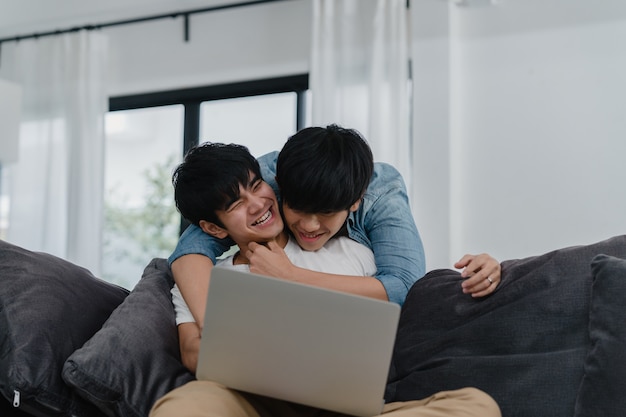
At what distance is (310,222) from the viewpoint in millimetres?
1873

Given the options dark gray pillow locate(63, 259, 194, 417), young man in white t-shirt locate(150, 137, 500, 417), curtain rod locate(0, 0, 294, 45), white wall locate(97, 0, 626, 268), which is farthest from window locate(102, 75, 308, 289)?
dark gray pillow locate(63, 259, 194, 417)

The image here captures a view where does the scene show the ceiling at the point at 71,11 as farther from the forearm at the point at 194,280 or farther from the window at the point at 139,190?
the forearm at the point at 194,280

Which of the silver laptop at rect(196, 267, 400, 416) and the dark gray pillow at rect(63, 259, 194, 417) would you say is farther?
the dark gray pillow at rect(63, 259, 194, 417)

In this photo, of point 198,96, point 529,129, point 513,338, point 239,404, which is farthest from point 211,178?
point 198,96

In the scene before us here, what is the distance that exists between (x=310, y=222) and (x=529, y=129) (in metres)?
2.21

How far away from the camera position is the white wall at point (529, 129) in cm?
366

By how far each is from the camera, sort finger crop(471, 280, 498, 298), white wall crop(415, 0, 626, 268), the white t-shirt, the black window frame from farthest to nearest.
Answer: the black window frame → white wall crop(415, 0, 626, 268) → the white t-shirt → finger crop(471, 280, 498, 298)

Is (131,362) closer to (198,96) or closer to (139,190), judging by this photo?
(198,96)

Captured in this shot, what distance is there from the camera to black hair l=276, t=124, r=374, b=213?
1816 mm

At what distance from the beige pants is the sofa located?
6.7 inches

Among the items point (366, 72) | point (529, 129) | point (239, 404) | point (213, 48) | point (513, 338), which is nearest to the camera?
point (239, 404)

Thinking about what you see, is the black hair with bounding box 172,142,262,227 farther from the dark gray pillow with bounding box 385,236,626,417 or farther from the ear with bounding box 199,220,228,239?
the dark gray pillow with bounding box 385,236,626,417

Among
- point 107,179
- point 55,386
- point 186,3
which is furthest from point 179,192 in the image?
point 107,179

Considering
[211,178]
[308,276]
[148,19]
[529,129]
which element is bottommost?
[308,276]
